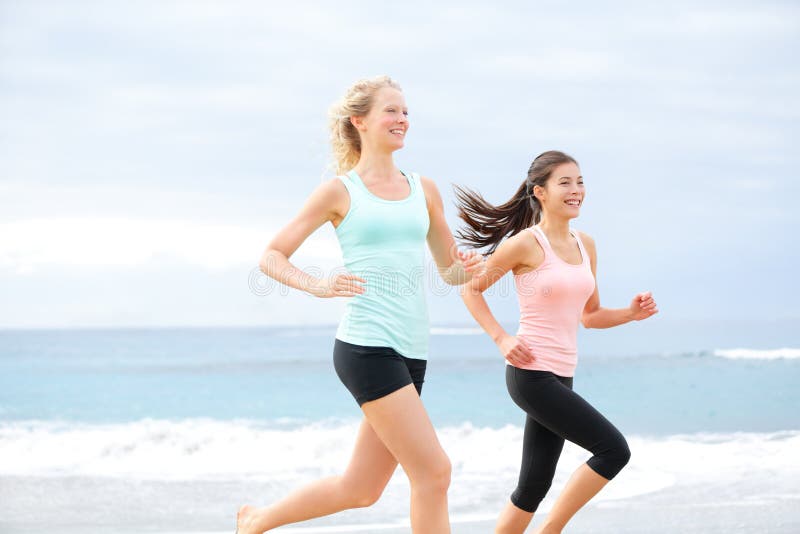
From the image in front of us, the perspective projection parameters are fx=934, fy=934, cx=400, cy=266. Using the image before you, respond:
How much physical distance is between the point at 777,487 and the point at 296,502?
425cm

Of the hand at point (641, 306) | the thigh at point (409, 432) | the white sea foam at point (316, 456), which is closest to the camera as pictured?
the thigh at point (409, 432)

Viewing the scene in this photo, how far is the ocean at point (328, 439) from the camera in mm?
6059

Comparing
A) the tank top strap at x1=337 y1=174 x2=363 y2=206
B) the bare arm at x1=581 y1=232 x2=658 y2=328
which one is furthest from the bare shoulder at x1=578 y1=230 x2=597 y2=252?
the tank top strap at x1=337 y1=174 x2=363 y2=206

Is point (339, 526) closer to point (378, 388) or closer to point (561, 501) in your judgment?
point (561, 501)

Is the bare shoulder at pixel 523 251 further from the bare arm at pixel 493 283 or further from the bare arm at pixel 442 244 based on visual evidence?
the bare arm at pixel 442 244

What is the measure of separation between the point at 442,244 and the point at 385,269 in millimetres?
421

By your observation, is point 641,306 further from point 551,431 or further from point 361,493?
point 361,493

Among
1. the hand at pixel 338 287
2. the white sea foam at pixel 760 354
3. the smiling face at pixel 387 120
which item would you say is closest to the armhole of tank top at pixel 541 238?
the smiling face at pixel 387 120

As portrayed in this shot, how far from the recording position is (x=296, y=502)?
12.2 ft

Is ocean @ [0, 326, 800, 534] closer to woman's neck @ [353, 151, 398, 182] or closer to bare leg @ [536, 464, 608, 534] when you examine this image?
bare leg @ [536, 464, 608, 534]

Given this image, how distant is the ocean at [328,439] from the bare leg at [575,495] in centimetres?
156

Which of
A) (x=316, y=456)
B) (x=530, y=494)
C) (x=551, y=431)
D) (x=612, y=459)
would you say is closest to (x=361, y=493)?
(x=530, y=494)

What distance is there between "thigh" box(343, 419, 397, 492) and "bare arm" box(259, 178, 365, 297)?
64 centimetres

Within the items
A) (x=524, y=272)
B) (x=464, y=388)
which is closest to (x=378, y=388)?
(x=524, y=272)
